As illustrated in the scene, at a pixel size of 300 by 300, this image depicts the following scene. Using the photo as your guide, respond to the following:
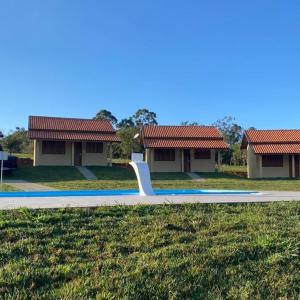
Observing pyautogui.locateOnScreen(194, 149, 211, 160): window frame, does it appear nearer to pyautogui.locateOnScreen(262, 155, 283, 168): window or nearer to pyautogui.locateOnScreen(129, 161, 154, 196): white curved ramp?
pyautogui.locateOnScreen(262, 155, 283, 168): window

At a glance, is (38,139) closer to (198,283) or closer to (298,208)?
(298,208)

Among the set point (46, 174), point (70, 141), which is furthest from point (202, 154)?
point (46, 174)

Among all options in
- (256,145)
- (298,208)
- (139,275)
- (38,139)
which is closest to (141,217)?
(139,275)

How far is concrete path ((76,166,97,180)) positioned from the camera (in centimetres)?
2706

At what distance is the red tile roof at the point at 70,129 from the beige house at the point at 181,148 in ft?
10.6

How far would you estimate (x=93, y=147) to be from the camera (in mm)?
33312

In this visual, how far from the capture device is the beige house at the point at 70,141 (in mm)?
31688

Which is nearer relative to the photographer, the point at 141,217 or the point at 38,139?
the point at 141,217

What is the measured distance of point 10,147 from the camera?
150 ft

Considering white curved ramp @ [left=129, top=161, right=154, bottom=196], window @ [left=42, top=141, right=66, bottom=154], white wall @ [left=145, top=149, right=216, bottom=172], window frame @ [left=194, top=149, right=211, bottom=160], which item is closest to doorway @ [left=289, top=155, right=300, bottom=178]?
white wall @ [left=145, top=149, right=216, bottom=172]

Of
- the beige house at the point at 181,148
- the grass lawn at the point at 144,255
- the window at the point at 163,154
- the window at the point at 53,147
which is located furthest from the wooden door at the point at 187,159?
the grass lawn at the point at 144,255

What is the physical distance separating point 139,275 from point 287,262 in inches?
87.8

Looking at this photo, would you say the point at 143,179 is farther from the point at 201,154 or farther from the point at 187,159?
the point at 201,154

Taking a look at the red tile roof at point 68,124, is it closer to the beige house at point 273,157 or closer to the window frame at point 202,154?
the window frame at point 202,154
